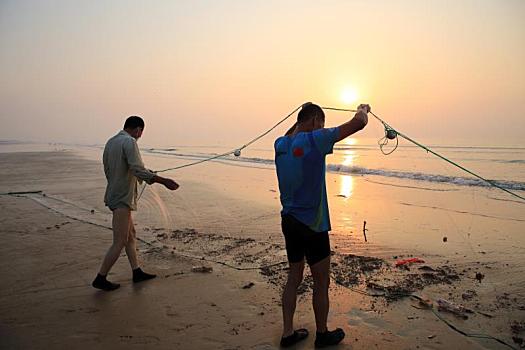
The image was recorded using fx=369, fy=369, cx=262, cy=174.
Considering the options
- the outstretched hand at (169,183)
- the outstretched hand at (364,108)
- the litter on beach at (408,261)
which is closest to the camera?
the outstretched hand at (364,108)

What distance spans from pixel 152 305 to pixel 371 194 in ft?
33.1

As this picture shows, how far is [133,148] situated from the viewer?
4094 mm

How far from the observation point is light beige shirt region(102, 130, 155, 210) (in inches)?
161

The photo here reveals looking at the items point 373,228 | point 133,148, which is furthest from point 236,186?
point 133,148

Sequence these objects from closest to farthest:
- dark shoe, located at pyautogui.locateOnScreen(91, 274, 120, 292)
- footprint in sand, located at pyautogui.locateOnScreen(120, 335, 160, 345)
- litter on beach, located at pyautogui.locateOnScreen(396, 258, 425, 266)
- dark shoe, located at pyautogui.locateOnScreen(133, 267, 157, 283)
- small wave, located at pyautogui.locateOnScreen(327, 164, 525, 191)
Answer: footprint in sand, located at pyautogui.locateOnScreen(120, 335, 160, 345) → dark shoe, located at pyautogui.locateOnScreen(91, 274, 120, 292) → dark shoe, located at pyautogui.locateOnScreen(133, 267, 157, 283) → litter on beach, located at pyautogui.locateOnScreen(396, 258, 425, 266) → small wave, located at pyautogui.locateOnScreen(327, 164, 525, 191)

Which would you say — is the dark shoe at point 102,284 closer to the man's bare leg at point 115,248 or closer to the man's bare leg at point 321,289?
the man's bare leg at point 115,248

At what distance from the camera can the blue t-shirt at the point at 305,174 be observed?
271 centimetres

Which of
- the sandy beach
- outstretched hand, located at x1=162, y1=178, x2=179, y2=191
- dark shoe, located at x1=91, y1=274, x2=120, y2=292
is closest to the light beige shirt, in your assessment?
outstretched hand, located at x1=162, y1=178, x2=179, y2=191

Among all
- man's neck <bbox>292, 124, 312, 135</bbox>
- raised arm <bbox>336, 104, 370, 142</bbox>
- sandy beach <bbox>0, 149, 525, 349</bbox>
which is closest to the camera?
raised arm <bbox>336, 104, 370, 142</bbox>

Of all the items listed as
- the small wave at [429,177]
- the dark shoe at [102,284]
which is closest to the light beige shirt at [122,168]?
the dark shoe at [102,284]

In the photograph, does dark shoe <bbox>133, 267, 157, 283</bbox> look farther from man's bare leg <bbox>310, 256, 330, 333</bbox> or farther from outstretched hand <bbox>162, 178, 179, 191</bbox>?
man's bare leg <bbox>310, 256, 330, 333</bbox>

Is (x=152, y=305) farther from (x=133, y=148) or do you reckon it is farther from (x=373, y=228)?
(x=373, y=228)

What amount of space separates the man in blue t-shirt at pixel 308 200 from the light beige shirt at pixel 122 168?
189 cm

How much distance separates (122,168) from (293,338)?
2578 mm
